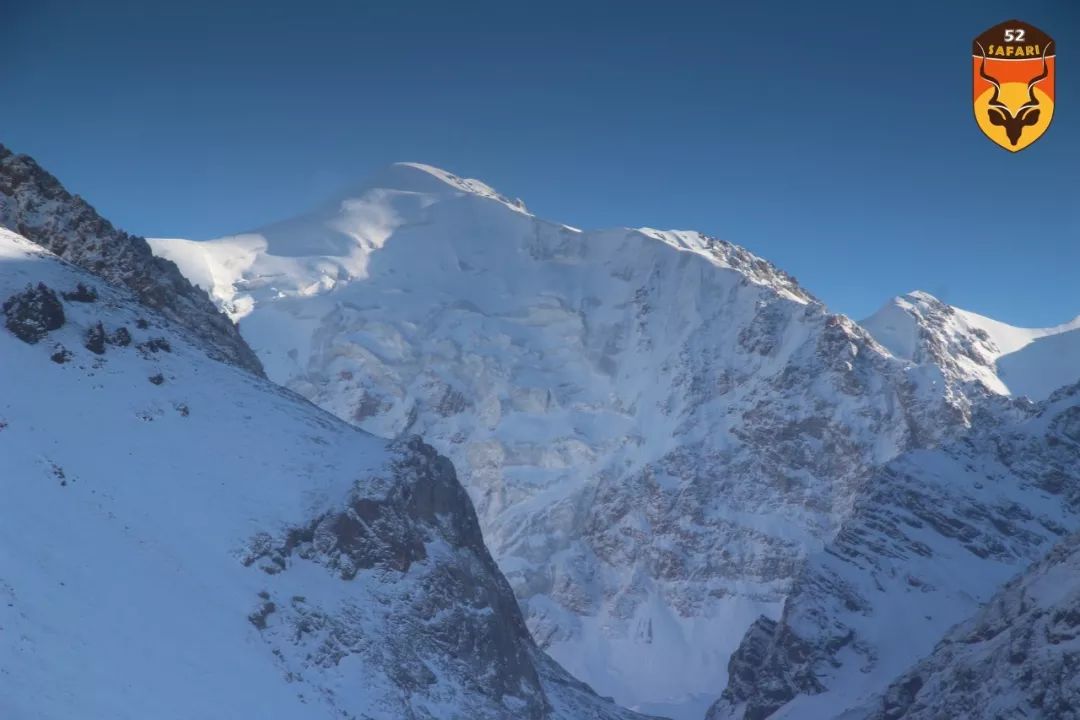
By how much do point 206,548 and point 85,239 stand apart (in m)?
43.1

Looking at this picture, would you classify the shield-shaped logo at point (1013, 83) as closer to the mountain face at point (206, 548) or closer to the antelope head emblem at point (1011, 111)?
the antelope head emblem at point (1011, 111)

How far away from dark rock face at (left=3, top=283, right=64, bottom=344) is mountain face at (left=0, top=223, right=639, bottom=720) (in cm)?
14

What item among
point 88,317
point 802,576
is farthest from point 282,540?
point 802,576

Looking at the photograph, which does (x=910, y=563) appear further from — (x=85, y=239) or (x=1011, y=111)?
(x=85, y=239)

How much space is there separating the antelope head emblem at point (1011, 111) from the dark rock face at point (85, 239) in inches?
2366

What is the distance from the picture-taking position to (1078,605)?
82750mm

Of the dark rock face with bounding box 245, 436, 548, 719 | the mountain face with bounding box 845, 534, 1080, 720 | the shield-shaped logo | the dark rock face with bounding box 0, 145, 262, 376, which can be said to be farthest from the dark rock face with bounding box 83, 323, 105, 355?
the mountain face with bounding box 845, 534, 1080, 720

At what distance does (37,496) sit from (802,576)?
4323 inches

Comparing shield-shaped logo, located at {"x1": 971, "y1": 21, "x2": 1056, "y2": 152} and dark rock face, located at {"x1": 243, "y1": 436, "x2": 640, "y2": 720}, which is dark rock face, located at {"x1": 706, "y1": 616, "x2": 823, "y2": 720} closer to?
dark rock face, located at {"x1": 243, "y1": 436, "x2": 640, "y2": 720}

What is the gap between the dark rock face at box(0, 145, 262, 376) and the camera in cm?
10069

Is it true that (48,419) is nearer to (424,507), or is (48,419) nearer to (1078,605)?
(424,507)

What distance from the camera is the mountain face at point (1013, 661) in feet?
265

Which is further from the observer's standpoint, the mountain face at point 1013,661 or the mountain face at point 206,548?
the mountain face at point 1013,661

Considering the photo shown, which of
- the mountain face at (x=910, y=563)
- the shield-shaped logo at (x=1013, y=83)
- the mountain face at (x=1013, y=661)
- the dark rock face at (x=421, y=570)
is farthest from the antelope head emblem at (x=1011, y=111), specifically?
the mountain face at (x=910, y=563)
